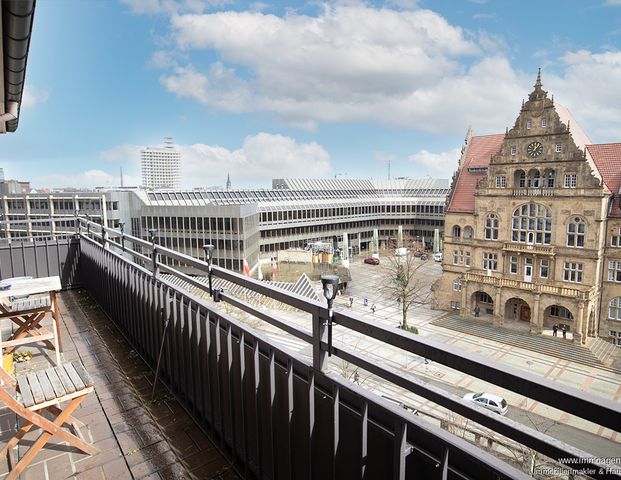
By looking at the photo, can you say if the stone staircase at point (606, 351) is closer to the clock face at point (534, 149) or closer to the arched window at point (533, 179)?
the arched window at point (533, 179)

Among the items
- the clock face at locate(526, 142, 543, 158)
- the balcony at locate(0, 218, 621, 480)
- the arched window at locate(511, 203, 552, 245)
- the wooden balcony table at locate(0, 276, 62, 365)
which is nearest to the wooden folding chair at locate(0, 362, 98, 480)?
the balcony at locate(0, 218, 621, 480)

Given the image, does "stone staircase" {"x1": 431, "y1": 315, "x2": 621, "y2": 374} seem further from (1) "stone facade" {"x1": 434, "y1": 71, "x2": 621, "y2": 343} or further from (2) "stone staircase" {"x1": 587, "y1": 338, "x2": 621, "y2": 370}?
(1) "stone facade" {"x1": 434, "y1": 71, "x2": 621, "y2": 343}

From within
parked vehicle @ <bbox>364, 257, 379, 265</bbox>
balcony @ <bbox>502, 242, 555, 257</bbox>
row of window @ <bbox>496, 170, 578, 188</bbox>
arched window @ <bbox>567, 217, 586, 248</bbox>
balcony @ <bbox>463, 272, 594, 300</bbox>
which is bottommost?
parked vehicle @ <bbox>364, 257, 379, 265</bbox>

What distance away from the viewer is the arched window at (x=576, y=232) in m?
31.9

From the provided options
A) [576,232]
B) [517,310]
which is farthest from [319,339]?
[517,310]

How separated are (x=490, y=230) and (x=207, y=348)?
119 feet

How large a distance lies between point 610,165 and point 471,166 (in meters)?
10.8

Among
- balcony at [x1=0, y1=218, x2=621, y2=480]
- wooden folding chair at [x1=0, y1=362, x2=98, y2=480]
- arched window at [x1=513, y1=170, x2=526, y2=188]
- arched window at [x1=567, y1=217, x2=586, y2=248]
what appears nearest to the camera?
balcony at [x1=0, y1=218, x2=621, y2=480]

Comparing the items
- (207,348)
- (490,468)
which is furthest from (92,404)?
(490,468)

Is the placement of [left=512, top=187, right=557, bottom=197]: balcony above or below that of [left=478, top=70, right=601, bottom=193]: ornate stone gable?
below

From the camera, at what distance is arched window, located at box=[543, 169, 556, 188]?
1302 inches

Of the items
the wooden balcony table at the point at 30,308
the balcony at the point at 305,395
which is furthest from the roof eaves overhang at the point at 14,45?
the wooden balcony table at the point at 30,308

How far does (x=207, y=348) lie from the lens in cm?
420

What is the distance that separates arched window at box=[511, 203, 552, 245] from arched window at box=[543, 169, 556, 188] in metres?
1.69
